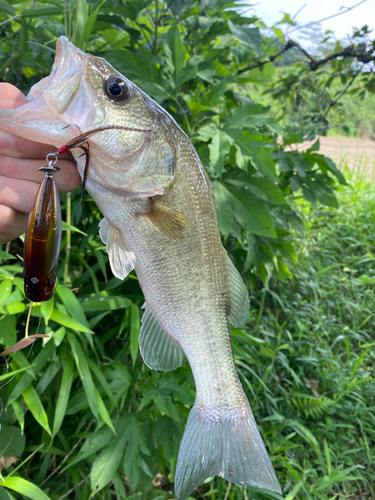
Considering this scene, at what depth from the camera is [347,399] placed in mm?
2846

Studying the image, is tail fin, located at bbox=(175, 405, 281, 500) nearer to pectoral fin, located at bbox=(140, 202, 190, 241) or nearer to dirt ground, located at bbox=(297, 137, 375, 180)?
pectoral fin, located at bbox=(140, 202, 190, 241)

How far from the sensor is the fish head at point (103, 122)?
2.76ft

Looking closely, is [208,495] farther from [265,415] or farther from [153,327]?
[153,327]

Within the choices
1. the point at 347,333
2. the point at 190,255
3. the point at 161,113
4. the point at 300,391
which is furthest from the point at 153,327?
the point at 347,333

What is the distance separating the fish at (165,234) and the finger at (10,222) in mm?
229

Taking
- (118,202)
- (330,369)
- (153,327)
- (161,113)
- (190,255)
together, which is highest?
(161,113)

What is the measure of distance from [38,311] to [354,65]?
133 inches

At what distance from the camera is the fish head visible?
84cm

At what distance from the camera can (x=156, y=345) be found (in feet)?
3.33

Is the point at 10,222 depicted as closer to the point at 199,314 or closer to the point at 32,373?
the point at 199,314

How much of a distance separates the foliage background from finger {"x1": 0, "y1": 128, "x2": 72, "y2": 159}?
715 millimetres

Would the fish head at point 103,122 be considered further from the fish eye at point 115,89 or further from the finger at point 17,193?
the finger at point 17,193

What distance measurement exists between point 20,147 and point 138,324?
119 centimetres

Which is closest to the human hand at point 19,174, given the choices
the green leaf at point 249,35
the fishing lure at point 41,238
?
the fishing lure at point 41,238
